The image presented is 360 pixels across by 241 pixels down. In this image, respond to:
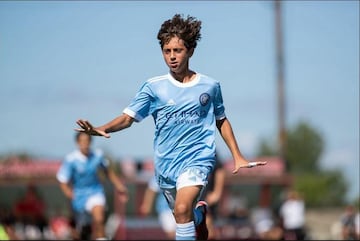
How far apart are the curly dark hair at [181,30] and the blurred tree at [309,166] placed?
192ft

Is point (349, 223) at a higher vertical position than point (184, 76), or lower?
lower

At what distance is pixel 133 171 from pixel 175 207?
3024 centimetres

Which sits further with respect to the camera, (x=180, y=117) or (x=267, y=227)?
(x=267, y=227)

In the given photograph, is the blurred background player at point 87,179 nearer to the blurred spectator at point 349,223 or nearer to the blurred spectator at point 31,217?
the blurred spectator at point 349,223

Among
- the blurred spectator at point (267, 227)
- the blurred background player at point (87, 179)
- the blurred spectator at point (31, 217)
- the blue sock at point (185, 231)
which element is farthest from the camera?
the blurred spectator at point (31, 217)

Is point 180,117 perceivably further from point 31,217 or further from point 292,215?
point 31,217

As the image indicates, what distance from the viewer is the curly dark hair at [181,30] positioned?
10.5 m

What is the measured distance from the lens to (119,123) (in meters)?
10.6

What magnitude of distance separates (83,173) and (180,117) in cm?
615

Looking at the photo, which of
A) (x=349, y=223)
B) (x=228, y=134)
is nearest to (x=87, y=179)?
(x=228, y=134)

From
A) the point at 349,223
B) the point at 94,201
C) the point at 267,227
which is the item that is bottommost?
the point at 267,227

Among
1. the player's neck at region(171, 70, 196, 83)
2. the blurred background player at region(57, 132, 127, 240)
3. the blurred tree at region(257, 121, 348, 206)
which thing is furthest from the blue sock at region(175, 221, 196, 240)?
the blurred tree at region(257, 121, 348, 206)

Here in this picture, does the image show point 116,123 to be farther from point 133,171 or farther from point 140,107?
point 133,171

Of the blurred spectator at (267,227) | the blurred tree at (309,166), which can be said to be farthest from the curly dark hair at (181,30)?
the blurred tree at (309,166)
